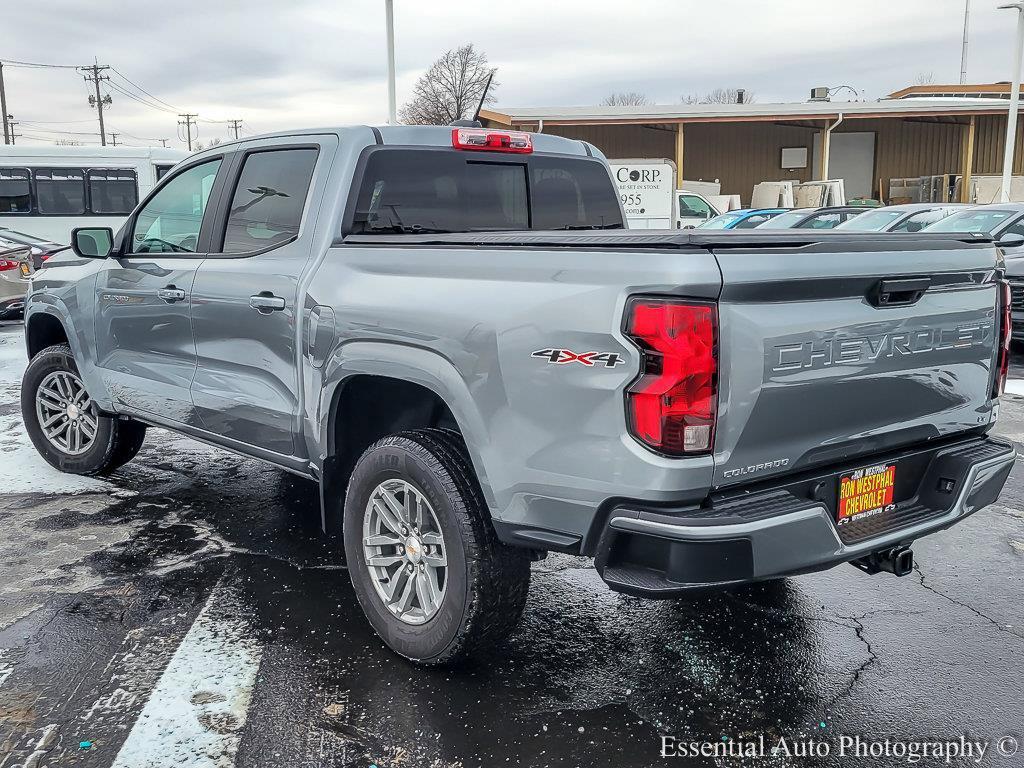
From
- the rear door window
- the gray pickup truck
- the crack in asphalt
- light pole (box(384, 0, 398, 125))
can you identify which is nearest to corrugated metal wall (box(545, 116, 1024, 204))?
light pole (box(384, 0, 398, 125))

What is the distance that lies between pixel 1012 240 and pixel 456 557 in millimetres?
9411

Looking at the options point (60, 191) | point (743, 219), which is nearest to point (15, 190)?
point (60, 191)

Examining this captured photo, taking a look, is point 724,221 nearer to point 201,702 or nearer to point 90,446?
point 90,446

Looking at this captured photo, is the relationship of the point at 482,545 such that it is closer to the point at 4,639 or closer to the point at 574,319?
the point at 574,319

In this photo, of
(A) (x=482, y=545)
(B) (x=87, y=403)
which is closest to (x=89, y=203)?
(B) (x=87, y=403)

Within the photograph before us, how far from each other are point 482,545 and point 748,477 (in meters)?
0.90

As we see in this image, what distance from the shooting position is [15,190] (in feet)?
67.1

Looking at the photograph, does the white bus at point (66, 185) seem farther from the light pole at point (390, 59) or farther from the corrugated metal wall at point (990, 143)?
the corrugated metal wall at point (990, 143)

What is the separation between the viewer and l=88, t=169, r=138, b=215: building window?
67.1ft

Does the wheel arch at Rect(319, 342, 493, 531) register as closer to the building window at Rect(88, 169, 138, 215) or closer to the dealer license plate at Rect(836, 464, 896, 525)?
the dealer license plate at Rect(836, 464, 896, 525)

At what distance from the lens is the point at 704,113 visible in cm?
2881

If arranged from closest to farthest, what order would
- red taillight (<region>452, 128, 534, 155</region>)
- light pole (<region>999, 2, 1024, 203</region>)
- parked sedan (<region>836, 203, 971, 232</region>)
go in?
red taillight (<region>452, 128, 534, 155</region>), parked sedan (<region>836, 203, 971, 232</region>), light pole (<region>999, 2, 1024, 203</region>)

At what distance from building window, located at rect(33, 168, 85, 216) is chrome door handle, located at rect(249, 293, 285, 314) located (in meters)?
19.2

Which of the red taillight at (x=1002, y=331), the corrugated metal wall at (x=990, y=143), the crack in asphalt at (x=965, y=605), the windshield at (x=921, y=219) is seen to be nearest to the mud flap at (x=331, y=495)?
the red taillight at (x=1002, y=331)
